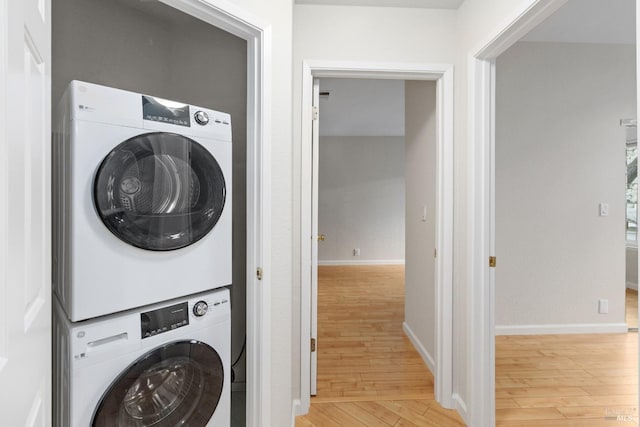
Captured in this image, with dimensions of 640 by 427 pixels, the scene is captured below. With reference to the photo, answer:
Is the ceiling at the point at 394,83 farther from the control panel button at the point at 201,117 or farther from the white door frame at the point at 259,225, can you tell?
the control panel button at the point at 201,117

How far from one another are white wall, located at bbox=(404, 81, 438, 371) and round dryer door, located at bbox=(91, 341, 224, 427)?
62.3 inches

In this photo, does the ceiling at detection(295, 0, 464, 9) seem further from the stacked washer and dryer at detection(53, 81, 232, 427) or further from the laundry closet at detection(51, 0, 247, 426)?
the stacked washer and dryer at detection(53, 81, 232, 427)

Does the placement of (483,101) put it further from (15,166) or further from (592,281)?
(592,281)

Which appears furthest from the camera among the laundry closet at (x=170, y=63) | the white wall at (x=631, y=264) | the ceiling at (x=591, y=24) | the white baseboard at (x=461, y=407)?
the white wall at (x=631, y=264)

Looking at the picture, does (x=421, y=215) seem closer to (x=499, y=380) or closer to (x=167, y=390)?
(x=499, y=380)

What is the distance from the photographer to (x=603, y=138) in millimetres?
3209

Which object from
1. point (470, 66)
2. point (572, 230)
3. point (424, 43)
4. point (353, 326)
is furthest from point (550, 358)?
point (424, 43)

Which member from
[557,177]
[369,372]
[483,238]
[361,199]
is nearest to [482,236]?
[483,238]

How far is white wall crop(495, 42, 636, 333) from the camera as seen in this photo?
3174 millimetres

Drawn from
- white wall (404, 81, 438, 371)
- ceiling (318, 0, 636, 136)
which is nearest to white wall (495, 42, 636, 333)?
ceiling (318, 0, 636, 136)

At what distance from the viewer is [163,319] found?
1.33 metres

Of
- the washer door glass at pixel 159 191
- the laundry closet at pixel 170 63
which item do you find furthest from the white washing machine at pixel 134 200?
the laundry closet at pixel 170 63

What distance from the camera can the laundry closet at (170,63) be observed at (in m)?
1.80

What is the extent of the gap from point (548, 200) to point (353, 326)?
87.5 inches
